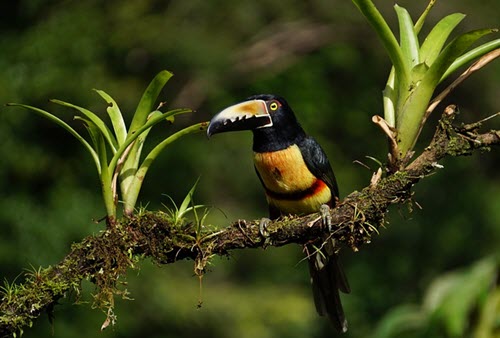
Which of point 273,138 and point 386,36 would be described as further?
point 273,138

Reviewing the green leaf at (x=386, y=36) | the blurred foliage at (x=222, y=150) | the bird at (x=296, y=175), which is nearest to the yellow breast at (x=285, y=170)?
the bird at (x=296, y=175)

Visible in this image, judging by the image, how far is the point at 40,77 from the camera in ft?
31.0

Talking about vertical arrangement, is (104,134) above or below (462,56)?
below

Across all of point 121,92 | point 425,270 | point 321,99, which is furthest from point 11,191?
point 425,270

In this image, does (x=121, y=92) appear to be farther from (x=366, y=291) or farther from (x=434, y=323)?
(x=434, y=323)

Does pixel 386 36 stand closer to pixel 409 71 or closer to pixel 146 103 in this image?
pixel 409 71

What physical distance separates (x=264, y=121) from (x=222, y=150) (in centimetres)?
662

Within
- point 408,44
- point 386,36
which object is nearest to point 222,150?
point 408,44

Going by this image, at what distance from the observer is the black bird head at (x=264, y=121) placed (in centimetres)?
373

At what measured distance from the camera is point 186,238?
11.2 feet

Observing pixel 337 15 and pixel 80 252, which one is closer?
pixel 80 252

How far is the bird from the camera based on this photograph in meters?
4.11

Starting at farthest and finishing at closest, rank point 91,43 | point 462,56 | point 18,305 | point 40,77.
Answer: point 91,43 < point 40,77 < point 462,56 < point 18,305

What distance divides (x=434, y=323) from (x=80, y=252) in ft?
5.84
